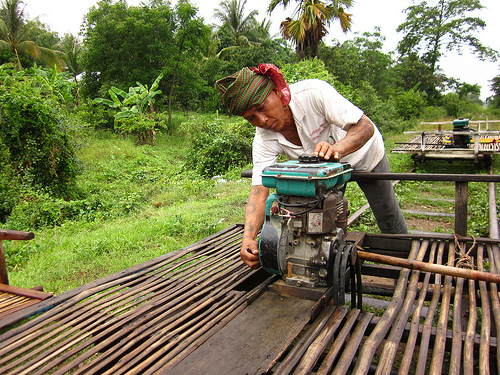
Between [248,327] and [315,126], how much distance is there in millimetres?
1401

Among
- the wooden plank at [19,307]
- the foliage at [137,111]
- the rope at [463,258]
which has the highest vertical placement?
the foliage at [137,111]

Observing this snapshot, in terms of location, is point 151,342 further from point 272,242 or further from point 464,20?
point 464,20

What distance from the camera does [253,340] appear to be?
68.9 inches

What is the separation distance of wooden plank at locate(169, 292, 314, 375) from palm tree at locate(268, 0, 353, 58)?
46.5ft

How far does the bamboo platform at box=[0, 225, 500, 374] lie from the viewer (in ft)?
5.29

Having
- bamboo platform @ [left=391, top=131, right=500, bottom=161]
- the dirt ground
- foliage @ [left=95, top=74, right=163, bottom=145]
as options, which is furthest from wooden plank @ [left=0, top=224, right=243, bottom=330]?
foliage @ [left=95, top=74, right=163, bottom=145]

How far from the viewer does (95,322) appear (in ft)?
7.03

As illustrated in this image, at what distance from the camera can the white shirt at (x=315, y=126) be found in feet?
7.78

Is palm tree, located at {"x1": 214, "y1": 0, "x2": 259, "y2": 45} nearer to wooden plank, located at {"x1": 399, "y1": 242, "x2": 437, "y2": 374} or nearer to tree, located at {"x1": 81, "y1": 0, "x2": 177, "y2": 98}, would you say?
tree, located at {"x1": 81, "y1": 0, "x2": 177, "y2": 98}

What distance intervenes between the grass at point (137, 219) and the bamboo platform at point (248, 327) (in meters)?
1.45

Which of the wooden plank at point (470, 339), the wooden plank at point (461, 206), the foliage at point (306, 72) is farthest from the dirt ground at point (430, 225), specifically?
the foliage at point (306, 72)

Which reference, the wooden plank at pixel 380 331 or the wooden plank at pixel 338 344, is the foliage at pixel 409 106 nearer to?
the wooden plank at pixel 380 331

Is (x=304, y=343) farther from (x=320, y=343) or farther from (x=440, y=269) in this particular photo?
(x=440, y=269)

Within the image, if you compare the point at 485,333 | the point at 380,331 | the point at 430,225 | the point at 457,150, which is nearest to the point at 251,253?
the point at 380,331
